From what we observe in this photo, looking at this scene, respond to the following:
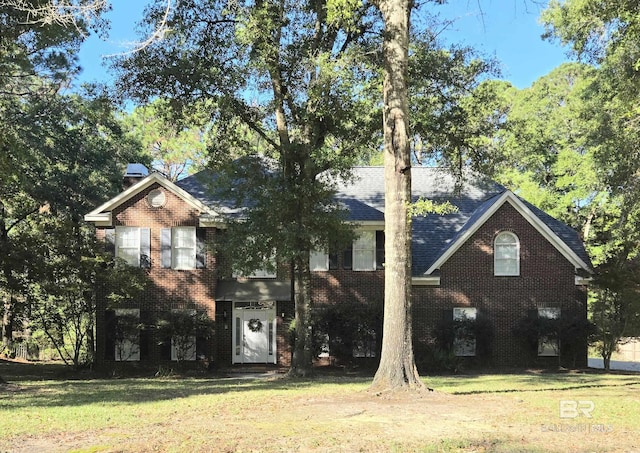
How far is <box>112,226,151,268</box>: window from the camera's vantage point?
A: 22.6 metres

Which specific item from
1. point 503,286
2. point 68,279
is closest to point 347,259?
point 503,286

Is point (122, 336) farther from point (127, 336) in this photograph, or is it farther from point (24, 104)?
point (24, 104)

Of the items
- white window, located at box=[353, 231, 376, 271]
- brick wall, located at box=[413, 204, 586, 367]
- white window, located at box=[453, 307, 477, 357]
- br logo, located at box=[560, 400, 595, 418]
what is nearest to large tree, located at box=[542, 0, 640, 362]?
brick wall, located at box=[413, 204, 586, 367]

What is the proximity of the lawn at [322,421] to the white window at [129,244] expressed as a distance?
9417 mm

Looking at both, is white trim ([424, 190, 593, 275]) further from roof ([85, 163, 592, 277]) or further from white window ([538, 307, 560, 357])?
white window ([538, 307, 560, 357])

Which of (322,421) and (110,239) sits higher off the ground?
(110,239)

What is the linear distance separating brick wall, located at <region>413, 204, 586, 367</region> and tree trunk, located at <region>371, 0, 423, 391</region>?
1163 centimetres

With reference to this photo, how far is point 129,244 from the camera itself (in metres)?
22.8

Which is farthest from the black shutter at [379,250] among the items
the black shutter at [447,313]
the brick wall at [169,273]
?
the brick wall at [169,273]

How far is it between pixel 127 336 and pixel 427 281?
11.1 metres

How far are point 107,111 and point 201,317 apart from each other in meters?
8.26

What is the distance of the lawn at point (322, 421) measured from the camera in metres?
7.27

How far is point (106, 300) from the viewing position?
2208 centimetres

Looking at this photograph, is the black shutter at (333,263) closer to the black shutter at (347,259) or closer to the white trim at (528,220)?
the black shutter at (347,259)
